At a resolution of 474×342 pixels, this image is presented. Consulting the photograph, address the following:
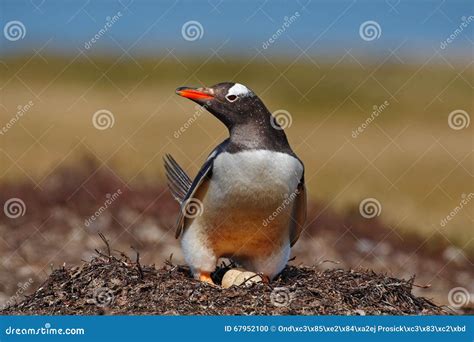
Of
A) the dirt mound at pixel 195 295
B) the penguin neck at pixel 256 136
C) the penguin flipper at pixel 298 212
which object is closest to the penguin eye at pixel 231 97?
the penguin neck at pixel 256 136

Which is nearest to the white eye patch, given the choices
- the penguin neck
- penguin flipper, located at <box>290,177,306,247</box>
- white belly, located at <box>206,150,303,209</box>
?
the penguin neck

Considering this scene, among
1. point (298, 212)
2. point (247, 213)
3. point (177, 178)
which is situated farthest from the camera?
point (177, 178)

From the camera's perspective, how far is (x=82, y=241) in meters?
16.7

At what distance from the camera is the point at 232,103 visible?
10.6 metres

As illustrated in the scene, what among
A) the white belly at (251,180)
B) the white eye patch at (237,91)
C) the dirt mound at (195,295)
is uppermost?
the white eye patch at (237,91)

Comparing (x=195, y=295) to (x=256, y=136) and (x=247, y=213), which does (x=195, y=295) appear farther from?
(x=256, y=136)

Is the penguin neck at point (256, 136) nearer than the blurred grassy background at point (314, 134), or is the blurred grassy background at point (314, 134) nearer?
the penguin neck at point (256, 136)

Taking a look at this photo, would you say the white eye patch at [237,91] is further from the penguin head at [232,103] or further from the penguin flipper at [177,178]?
the penguin flipper at [177,178]

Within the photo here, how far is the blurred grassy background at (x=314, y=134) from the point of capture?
19562 millimetres

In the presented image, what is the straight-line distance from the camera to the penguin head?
34.6 feet

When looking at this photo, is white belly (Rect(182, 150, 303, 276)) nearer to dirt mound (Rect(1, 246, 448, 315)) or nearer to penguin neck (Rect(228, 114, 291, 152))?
penguin neck (Rect(228, 114, 291, 152))

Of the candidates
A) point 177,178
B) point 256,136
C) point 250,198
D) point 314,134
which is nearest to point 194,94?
point 256,136

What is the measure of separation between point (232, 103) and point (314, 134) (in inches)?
492

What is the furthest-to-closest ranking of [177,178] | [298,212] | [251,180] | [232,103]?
1. [177,178]
2. [298,212]
3. [232,103]
4. [251,180]
